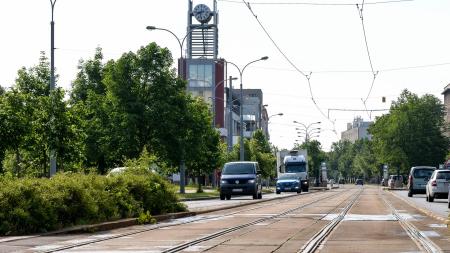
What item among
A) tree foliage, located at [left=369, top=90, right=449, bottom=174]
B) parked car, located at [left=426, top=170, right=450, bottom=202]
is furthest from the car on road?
tree foliage, located at [left=369, top=90, right=449, bottom=174]

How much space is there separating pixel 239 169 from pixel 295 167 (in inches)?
1044

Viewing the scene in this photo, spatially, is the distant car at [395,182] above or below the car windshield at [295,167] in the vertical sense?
below

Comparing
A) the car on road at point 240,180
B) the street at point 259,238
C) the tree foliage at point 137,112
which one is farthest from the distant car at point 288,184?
the street at point 259,238

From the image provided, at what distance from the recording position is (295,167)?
70.2 meters

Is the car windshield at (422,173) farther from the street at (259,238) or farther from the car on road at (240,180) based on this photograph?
the street at (259,238)

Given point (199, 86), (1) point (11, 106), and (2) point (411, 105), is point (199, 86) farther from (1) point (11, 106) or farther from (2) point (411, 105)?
(1) point (11, 106)

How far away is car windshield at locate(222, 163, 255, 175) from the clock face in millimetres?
64204

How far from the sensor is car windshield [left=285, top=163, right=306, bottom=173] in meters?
70.2

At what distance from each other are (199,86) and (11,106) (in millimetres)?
86639

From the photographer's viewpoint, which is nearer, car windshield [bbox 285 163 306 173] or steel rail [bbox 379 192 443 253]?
steel rail [bbox 379 192 443 253]

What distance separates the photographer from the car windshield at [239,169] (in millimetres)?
44106

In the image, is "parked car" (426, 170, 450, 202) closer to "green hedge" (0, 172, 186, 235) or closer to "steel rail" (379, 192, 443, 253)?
"green hedge" (0, 172, 186, 235)

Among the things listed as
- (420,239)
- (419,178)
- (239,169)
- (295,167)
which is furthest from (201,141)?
(420,239)

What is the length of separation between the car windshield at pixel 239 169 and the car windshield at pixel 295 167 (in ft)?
85.3
